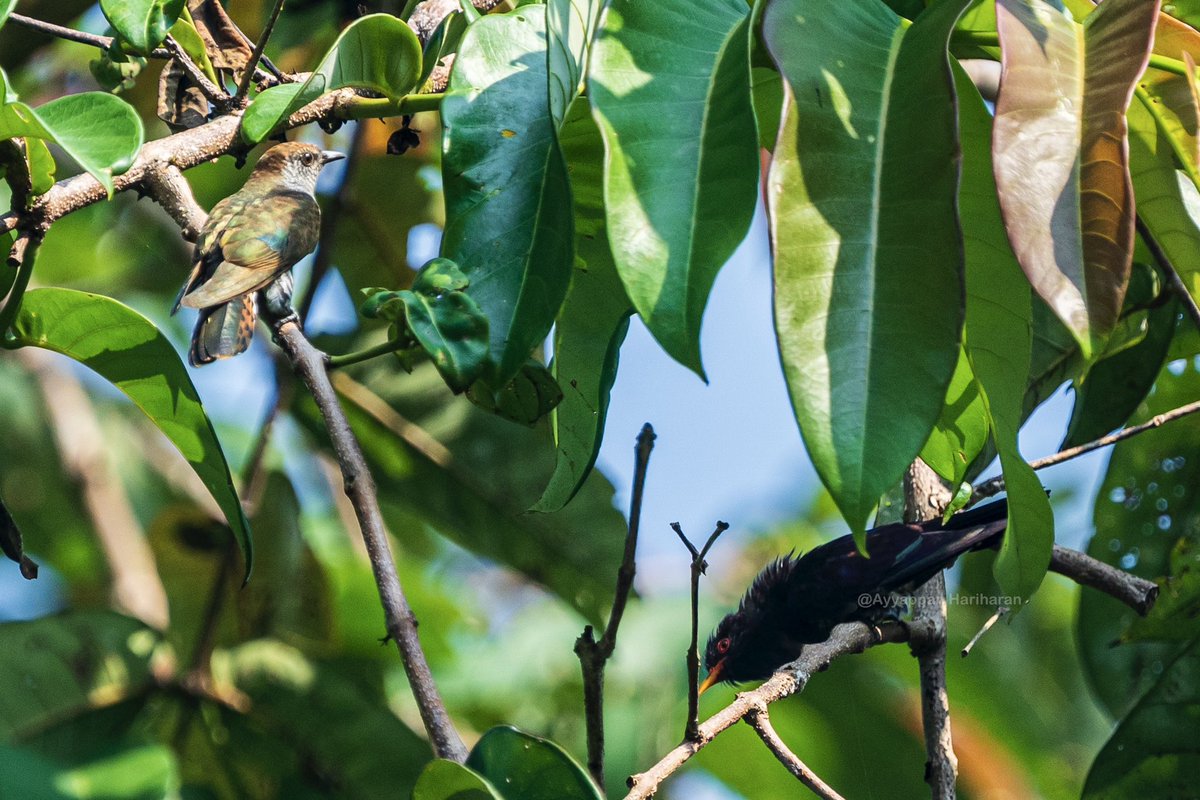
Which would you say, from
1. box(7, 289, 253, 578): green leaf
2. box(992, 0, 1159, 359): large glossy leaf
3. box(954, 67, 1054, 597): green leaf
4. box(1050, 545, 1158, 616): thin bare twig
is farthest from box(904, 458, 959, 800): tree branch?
box(7, 289, 253, 578): green leaf

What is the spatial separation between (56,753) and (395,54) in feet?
5.64

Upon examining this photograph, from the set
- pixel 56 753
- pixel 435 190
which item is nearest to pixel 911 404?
pixel 56 753

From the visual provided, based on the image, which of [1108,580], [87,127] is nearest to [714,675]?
[1108,580]

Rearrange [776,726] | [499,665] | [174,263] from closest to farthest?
[776,726] → [174,263] → [499,665]

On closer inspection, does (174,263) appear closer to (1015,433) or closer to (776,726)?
(776,726)

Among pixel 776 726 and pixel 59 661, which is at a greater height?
pixel 59 661

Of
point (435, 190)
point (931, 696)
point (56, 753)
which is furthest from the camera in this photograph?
point (435, 190)

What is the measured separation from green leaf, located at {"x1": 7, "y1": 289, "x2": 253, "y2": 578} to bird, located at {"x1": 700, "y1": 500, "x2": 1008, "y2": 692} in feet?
3.14

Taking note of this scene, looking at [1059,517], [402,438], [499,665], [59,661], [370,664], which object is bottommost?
[499,665]

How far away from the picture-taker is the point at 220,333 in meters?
2.30

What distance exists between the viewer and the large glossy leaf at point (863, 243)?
997 millimetres

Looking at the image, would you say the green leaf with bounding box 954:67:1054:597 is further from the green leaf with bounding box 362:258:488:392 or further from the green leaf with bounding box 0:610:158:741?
the green leaf with bounding box 0:610:158:741

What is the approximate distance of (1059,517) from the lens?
432 cm

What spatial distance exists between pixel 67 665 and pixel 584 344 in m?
1.67
